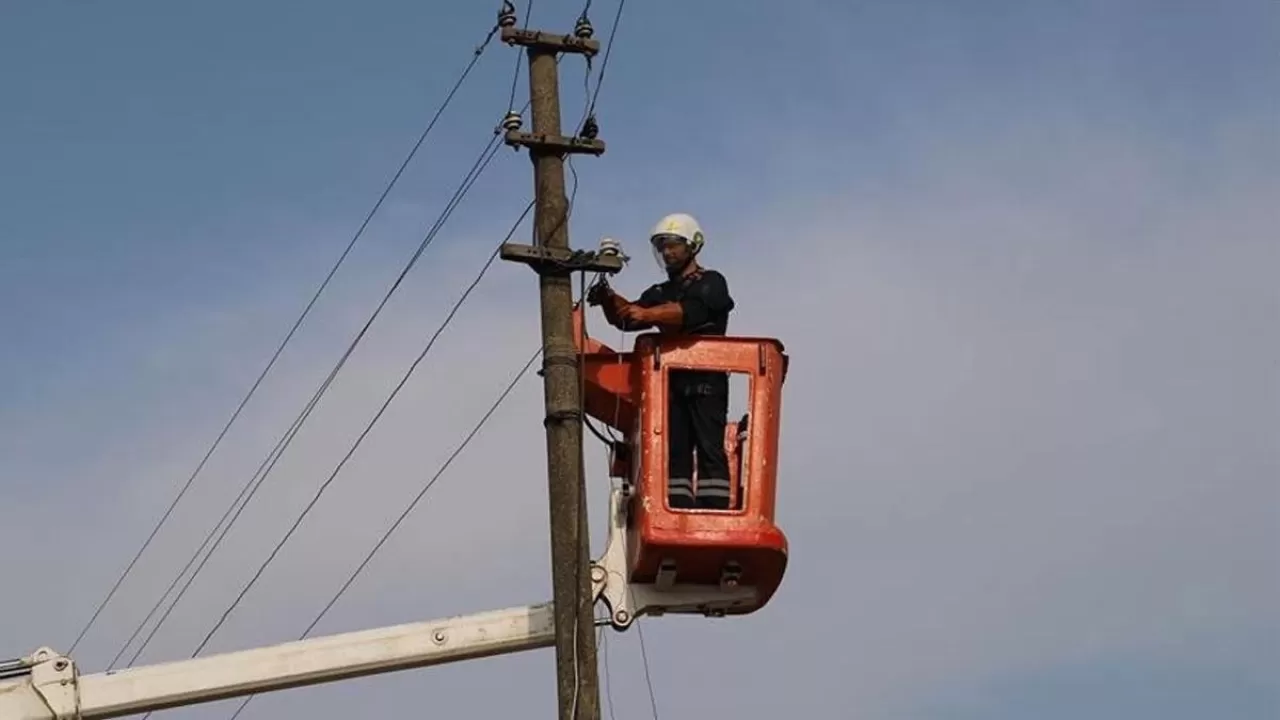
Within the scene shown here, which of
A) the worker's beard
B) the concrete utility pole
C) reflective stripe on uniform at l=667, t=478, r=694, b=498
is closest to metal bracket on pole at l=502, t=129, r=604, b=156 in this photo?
the concrete utility pole

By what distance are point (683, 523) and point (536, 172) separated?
2.17 m

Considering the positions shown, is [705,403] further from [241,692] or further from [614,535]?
[241,692]

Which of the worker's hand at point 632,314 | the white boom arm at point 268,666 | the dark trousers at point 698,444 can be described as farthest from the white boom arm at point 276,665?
the worker's hand at point 632,314

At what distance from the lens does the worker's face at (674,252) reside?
1587 centimetres

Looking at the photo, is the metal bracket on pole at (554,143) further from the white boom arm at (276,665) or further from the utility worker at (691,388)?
the white boom arm at (276,665)

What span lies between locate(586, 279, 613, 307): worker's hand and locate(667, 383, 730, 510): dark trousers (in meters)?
0.66

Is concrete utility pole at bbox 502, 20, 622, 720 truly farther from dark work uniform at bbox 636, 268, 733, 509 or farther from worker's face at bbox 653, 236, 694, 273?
worker's face at bbox 653, 236, 694, 273

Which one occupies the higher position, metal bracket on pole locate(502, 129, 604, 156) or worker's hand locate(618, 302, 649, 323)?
metal bracket on pole locate(502, 129, 604, 156)

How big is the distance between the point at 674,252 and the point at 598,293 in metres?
0.81

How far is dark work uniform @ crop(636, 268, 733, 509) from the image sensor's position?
599 inches

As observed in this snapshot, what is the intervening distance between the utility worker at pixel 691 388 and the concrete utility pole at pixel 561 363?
1.24 feet

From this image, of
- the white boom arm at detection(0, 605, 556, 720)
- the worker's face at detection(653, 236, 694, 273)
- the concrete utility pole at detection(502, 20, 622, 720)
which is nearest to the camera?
the concrete utility pole at detection(502, 20, 622, 720)

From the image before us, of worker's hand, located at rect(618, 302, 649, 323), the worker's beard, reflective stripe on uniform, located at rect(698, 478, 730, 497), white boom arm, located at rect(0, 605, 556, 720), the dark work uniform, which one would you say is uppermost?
the worker's beard

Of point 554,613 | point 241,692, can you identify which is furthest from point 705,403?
point 241,692
